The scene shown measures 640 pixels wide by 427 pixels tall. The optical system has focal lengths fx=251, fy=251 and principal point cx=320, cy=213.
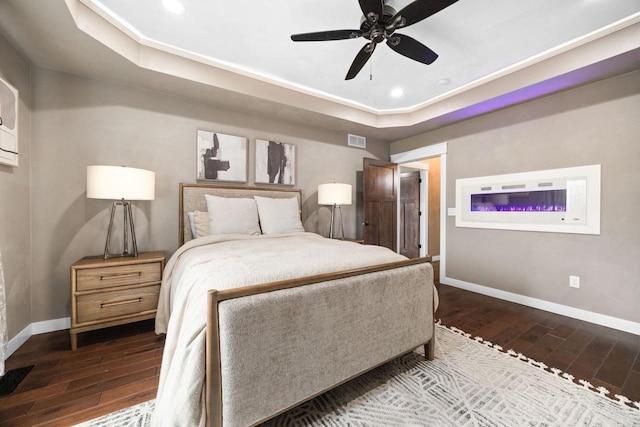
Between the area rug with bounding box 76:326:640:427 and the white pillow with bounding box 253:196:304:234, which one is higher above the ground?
the white pillow with bounding box 253:196:304:234

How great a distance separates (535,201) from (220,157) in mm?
3900

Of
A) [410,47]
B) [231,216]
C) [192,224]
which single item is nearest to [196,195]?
[192,224]

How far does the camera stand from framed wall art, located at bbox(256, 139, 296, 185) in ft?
11.4

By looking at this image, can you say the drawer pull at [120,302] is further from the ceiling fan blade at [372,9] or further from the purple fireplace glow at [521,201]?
the purple fireplace glow at [521,201]

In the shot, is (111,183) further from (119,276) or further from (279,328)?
(279,328)

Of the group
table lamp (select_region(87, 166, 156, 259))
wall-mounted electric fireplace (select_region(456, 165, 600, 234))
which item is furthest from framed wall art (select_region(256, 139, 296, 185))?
wall-mounted electric fireplace (select_region(456, 165, 600, 234))

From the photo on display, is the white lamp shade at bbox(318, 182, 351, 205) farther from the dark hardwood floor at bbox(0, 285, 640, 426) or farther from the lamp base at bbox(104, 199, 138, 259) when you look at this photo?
the lamp base at bbox(104, 199, 138, 259)

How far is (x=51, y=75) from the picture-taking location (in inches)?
92.8

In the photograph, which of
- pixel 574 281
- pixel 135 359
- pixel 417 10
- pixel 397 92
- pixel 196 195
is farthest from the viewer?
pixel 397 92

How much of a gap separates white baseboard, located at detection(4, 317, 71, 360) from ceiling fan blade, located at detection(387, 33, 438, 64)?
371 cm

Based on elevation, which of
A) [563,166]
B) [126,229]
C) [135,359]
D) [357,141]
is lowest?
[135,359]

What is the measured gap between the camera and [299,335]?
120 centimetres

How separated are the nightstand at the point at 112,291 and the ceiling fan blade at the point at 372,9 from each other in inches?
101

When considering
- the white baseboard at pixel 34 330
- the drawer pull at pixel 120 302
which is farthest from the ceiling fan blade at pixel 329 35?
the white baseboard at pixel 34 330
